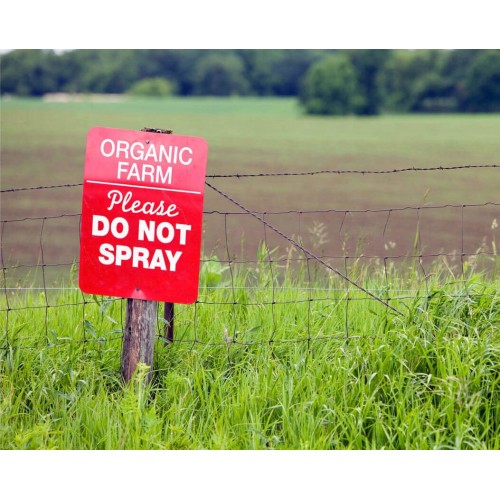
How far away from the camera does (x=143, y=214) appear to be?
3107 millimetres

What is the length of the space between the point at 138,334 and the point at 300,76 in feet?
139

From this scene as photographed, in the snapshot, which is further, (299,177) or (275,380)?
(299,177)

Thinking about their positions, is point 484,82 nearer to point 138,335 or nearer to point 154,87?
point 154,87

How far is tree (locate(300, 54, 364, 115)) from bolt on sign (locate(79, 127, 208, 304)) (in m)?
40.1

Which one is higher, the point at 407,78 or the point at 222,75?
the point at 407,78

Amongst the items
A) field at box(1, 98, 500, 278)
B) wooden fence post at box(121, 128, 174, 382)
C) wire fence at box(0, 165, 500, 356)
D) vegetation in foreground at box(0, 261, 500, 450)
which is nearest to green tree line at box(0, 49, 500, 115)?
field at box(1, 98, 500, 278)

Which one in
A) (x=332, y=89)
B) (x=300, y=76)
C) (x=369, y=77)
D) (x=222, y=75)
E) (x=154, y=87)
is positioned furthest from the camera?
(x=154, y=87)

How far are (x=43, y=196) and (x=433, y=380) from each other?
1365cm

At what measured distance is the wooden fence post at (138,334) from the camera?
10.4ft

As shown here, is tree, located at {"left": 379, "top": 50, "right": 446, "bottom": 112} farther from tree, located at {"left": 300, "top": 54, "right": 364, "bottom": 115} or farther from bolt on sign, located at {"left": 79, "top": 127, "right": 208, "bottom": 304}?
bolt on sign, located at {"left": 79, "top": 127, "right": 208, "bottom": 304}

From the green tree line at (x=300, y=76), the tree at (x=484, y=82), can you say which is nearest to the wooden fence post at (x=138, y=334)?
the green tree line at (x=300, y=76)

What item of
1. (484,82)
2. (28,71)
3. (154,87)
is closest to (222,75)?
(154,87)

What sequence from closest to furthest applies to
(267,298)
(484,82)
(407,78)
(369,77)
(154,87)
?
(267,298)
(484,82)
(407,78)
(369,77)
(154,87)

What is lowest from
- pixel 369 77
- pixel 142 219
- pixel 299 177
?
pixel 142 219
